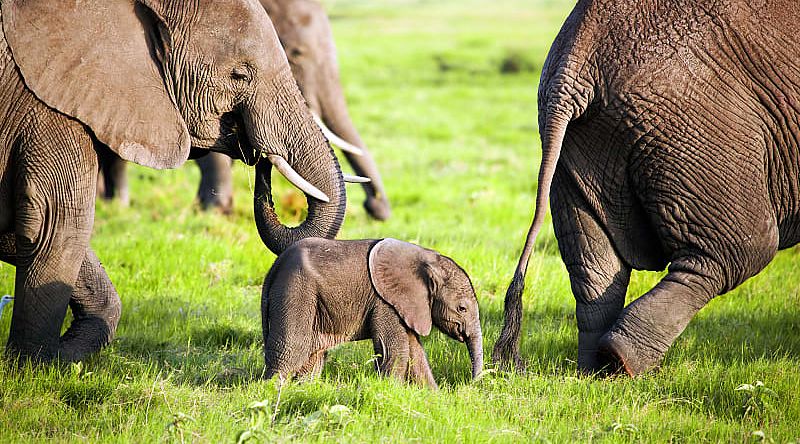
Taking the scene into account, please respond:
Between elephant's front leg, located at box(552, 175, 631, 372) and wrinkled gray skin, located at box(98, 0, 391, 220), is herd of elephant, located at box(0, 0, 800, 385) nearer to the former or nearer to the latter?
elephant's front leg, located at box(552, 175, 631, 372)

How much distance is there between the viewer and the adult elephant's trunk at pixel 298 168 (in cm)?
544

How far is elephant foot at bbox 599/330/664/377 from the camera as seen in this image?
5.15 metres

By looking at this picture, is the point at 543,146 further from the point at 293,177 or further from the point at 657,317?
the point at 293,177

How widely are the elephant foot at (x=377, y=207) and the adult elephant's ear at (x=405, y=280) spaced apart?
4.84m

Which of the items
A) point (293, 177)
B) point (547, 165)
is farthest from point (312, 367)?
point (547, 165)

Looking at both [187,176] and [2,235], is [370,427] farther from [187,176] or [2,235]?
[187,176]

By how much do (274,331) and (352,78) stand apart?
2295cm

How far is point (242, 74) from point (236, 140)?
419 mm

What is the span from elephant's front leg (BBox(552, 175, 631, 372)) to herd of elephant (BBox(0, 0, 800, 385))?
0.04 feet

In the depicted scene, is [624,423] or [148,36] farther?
[148,36]

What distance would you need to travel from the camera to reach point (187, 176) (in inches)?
512

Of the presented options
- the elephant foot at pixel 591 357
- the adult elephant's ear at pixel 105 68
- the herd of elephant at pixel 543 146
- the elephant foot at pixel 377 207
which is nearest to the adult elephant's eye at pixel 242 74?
the herd of elephant at pixel 543 146

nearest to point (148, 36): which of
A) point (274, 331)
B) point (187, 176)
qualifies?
point (274, 331)

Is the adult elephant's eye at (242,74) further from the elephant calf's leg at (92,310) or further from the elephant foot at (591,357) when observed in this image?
the elephant foot at (591,357)
